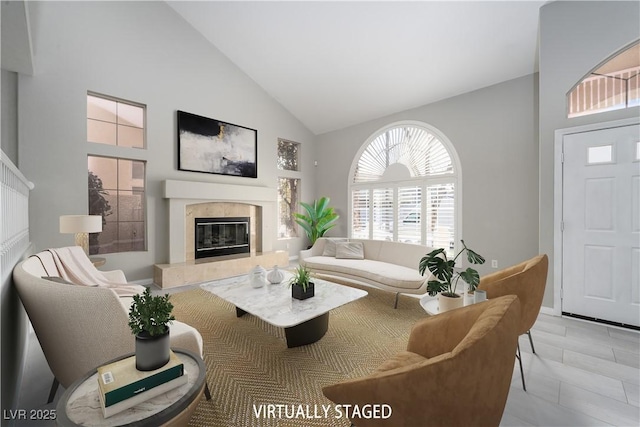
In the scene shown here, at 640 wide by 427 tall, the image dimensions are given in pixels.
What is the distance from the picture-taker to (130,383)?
1.00m

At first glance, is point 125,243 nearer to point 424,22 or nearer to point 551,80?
point 424,22

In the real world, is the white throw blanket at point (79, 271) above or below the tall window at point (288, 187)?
below

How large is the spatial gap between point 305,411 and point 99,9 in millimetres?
5798

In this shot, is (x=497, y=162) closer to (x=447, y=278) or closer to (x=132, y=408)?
(x=447, y=278)

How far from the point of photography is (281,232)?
659cm

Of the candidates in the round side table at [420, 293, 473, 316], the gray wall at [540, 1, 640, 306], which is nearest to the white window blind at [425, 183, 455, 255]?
the gray wall at [540, 1, 640, 306]

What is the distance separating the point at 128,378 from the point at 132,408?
10 centimetres

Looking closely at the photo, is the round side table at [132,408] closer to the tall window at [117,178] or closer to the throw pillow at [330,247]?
the throw pillow at [330,247]

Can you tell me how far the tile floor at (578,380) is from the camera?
162 centimetres

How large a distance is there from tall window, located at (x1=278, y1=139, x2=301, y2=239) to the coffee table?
3.69 meters

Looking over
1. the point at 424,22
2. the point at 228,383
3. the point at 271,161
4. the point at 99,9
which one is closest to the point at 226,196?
the point at 271,161

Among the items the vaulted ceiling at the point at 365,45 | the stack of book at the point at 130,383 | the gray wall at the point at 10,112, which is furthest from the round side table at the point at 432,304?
the gray wall at the point at 10,112

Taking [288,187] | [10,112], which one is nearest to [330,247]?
[288,187]

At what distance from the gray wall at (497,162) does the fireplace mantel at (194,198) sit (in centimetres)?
372
